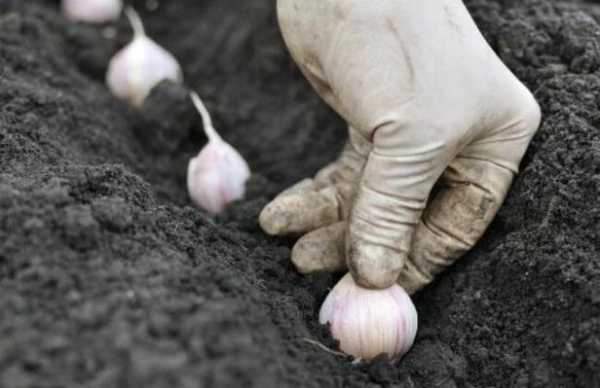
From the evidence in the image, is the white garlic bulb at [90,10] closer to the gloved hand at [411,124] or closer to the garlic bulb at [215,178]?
the garlic bulb at [215,178]

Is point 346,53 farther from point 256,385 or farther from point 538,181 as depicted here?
point 256,385

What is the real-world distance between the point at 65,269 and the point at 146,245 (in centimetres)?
14

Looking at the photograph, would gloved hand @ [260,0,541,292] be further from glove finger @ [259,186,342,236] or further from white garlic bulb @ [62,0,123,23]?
white garlic bulb @ [62,0,123,23]

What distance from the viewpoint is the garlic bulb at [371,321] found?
4.04 ft

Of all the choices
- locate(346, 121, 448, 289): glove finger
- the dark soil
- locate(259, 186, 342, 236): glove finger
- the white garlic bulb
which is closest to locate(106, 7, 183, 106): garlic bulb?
the dark soil

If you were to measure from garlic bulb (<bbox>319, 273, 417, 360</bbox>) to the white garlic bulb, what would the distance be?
1374mm

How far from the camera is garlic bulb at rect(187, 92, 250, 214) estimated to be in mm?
1604

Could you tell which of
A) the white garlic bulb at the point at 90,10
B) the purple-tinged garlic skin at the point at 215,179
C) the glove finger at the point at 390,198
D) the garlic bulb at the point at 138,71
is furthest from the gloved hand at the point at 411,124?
the white garlic bulb at the point at 90,10

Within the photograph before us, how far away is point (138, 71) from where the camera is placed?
195 centimetres

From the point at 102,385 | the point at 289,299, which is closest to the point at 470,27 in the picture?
the point at 289,299

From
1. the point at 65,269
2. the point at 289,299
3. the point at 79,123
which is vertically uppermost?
the point at 65,269

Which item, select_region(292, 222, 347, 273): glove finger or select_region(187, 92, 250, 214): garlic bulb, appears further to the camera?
select_region(187, 92, 250, 214): garlic bulb

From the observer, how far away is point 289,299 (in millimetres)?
1293

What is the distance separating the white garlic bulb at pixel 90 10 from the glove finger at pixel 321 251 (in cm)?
122
